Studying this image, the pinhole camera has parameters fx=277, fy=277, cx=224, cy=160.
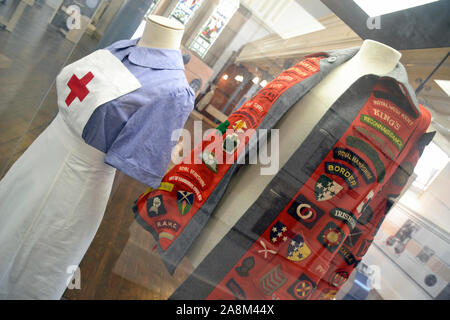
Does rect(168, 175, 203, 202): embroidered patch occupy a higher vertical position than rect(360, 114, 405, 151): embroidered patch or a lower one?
lower

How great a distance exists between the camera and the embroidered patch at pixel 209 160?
2.23ft

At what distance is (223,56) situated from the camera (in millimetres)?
851

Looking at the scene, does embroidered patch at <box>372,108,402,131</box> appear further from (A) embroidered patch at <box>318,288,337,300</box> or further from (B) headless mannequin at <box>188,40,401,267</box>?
(A) embroidered patch at <box>318,288,337,300</box>

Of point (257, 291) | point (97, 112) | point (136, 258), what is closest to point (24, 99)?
point (97, 112)

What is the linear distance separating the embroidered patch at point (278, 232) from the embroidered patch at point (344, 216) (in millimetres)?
103

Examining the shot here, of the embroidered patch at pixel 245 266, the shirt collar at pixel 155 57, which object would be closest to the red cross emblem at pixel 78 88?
the shirt collar at pixel 155 57

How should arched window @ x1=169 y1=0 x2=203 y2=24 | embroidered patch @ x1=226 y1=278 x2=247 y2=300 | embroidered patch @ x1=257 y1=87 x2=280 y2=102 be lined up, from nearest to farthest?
embroidered patch @ x1=226 y1=278 x2=247 y2=300
embroidered patch @ x1=257 y1=87 x2=280 y2=102
arched window @ x1=169 y1=0 x2=203 y2=24

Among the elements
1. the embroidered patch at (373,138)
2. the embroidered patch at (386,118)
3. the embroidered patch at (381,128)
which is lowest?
the embroidered patch at (373,138)

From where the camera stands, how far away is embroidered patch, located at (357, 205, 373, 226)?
0.61 metres

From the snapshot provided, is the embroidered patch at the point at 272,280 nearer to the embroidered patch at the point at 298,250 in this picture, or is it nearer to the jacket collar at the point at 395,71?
the embroidered patch at the point at 298,250

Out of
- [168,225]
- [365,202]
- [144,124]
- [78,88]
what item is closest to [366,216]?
[365,202]

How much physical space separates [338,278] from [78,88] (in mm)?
803

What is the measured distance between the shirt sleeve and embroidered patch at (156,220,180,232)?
93 millimetres


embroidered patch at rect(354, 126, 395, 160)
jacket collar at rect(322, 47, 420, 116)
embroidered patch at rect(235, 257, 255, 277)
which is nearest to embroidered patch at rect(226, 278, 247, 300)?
embroidered patch at rect(235, 257, 255, 277)
